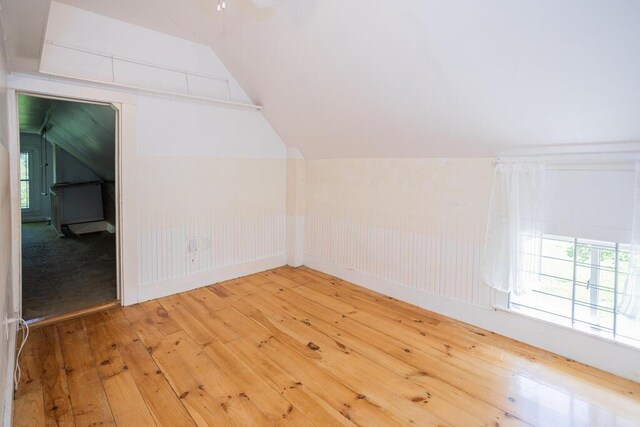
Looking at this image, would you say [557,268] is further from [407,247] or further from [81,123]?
[81,123]

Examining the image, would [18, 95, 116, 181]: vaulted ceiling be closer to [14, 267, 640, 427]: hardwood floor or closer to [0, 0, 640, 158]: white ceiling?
[0, 0, 640, 158]: white ceiling

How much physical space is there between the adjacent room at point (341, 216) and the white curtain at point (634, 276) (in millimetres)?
15

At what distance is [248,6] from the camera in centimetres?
251

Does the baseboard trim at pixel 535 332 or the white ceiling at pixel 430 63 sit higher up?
the white ceiling at pixel 430 63

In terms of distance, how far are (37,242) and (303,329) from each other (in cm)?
503

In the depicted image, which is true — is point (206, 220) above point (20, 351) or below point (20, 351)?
above

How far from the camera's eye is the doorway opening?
329 cm

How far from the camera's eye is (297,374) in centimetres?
→ 216

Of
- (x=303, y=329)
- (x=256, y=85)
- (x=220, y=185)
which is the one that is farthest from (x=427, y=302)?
(x=256, y=85)

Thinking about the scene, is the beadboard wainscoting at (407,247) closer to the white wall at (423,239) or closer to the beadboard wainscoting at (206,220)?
the white wall at (423,239)

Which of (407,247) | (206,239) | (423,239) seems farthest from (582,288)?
(206,239)

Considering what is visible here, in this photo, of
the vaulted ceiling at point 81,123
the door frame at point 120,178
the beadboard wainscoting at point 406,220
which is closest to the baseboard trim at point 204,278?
the door frame at point 120,178

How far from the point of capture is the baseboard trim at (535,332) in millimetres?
2158

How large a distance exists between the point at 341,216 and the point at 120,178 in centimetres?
222
